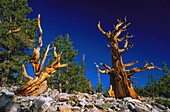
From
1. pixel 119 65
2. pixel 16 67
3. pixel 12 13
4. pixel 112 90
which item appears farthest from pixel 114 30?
pixel 12 13

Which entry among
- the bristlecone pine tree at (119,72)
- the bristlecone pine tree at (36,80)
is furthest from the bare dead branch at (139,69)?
the bristlecone pine tree at (36,80)

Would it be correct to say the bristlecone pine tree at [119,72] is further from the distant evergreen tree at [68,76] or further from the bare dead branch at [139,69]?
the distant evergreen tree at [68,76]

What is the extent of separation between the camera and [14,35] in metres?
15.9

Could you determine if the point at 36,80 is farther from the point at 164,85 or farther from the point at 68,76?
the point at 164,85

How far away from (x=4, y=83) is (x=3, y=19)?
592 centimetres

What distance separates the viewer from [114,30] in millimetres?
10836

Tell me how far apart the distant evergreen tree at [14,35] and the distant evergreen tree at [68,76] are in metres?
7.12

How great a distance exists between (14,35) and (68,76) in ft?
32.1

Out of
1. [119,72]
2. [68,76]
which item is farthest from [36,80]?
[68,76]

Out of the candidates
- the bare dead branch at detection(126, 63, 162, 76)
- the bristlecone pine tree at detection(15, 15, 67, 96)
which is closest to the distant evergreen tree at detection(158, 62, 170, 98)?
the bare dead branch at detection(126, 63, 162, 76)

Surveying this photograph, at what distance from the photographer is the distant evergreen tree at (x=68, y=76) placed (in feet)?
74.2

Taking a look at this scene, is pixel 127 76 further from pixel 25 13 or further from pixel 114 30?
pixel 25 13

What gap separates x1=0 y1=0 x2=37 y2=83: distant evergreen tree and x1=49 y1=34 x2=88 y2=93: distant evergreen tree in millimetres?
7116

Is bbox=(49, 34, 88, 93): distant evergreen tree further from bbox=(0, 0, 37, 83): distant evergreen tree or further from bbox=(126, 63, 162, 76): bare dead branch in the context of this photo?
bbox=(126, 63, 162, 76): bare dead branch
